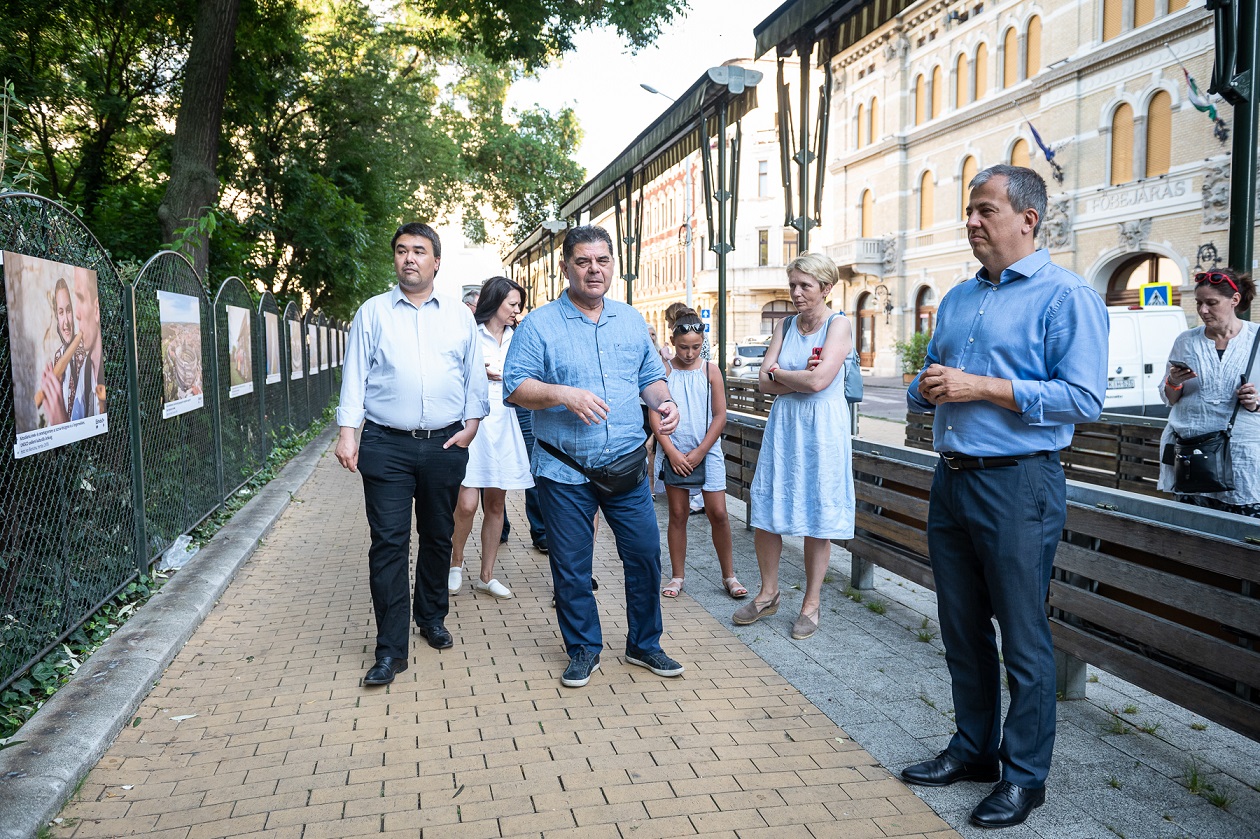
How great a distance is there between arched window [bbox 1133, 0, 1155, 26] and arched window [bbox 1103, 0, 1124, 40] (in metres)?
0.37

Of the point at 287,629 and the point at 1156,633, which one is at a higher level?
the point at 1156,633

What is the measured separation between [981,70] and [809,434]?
34.4 metres

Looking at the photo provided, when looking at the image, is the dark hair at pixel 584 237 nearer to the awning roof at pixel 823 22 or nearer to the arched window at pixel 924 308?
the awning roof at pixel 823 22

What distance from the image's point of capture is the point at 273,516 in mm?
8727

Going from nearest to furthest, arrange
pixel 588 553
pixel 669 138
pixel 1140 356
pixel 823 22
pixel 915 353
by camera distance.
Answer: pixel 588 553, pixel 823 22, pixel 669 138, pixel 1140 356, pixel 915 353

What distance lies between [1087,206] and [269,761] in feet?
103

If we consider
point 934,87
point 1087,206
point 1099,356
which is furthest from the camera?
point 934,87

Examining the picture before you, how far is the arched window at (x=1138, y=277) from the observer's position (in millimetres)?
27597

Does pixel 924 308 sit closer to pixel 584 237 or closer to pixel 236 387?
pixel 236 387

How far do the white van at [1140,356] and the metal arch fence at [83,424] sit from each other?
486 inches

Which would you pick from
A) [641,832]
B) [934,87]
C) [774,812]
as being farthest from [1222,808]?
[934,87]

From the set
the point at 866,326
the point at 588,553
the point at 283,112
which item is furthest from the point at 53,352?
the point at 866,326

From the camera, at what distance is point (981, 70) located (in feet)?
115

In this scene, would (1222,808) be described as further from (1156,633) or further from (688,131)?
(688,131)
